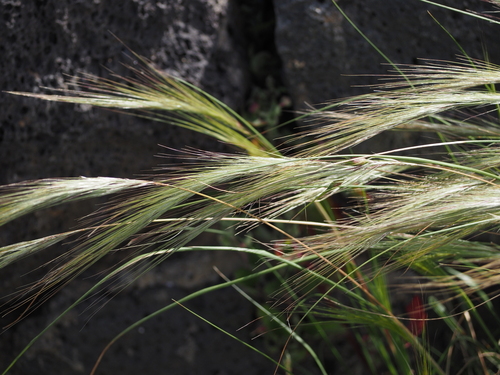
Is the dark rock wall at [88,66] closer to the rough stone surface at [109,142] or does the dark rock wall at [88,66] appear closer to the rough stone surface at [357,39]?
the rough stone surface at [109,142]

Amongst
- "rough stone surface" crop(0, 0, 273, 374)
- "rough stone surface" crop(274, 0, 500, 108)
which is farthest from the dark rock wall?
"rough stone surface" crop(274, 0, 500, 108)

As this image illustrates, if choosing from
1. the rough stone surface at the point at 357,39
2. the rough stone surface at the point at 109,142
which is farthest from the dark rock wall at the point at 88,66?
the rough stone surface at the point at 357,39

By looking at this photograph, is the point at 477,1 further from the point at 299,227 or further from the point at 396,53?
the point at 299,227

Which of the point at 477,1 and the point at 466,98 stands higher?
the point at 477,1

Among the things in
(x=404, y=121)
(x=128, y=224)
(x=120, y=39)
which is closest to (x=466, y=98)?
(x=404, y=121)

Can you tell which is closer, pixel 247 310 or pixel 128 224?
pixel 128 224

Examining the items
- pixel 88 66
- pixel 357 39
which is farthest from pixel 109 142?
pixel 357 39

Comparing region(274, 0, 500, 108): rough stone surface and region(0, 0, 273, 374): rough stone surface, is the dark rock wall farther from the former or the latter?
region(274, 0, 500, 108): rough stone surface

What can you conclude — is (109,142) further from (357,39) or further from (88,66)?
(357,39)
